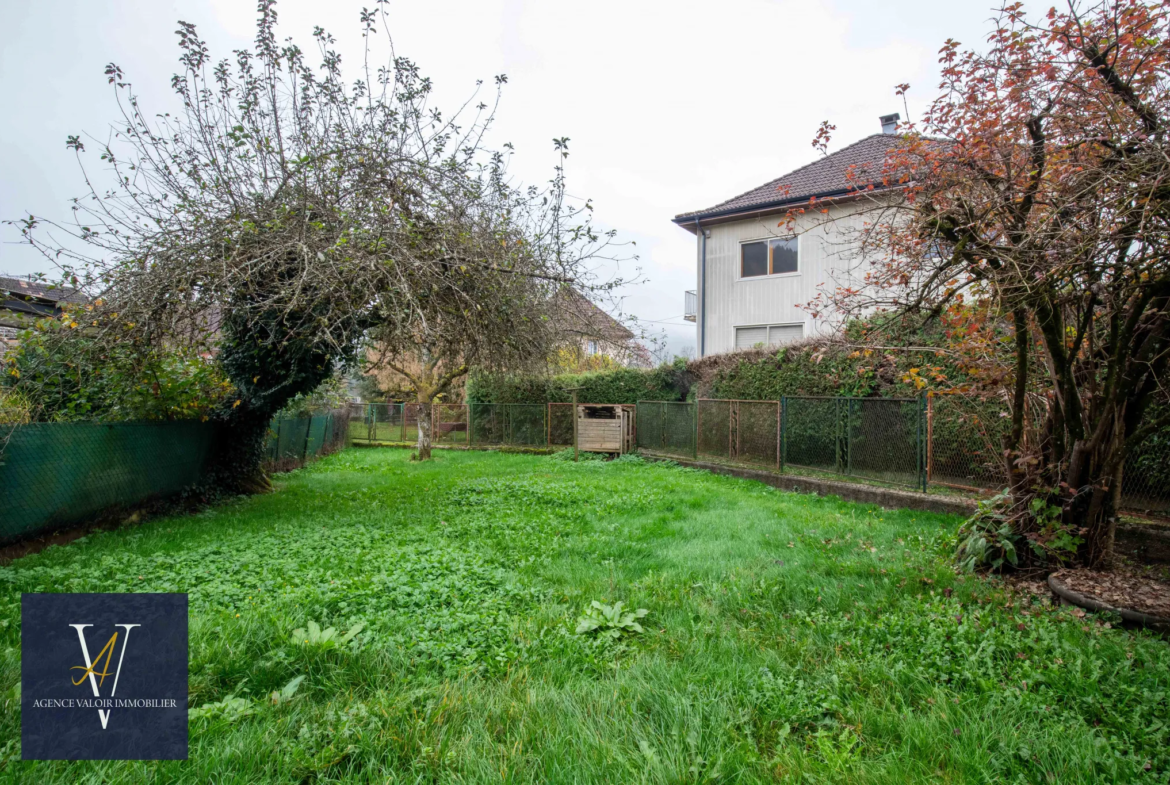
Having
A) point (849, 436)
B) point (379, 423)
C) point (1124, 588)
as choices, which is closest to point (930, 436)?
point (849, 436)

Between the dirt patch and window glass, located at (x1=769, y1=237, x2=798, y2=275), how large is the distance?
12.1 m

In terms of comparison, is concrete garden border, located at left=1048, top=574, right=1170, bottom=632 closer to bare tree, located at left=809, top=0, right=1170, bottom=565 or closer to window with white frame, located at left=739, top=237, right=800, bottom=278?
bare tree, located at left=809, top=0, right=1170, bottom=565

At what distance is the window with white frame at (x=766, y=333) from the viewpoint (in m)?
15.4

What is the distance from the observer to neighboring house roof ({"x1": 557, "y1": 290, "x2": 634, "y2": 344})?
28.8 feet

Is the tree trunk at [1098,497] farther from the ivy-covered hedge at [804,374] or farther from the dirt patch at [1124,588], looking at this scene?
the ivy-covered hedge at [804,374]

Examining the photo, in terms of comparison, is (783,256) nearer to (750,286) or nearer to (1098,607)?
(750,286)

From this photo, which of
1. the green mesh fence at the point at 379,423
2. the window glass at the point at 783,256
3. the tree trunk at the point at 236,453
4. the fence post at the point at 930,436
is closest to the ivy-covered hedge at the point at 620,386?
the window glass at the point at 783,256

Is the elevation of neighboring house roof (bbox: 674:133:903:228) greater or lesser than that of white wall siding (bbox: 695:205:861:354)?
greater

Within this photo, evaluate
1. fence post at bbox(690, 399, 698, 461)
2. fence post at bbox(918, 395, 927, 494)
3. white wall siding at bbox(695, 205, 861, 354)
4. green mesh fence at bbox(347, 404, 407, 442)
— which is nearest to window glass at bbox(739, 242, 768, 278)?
white wall siding at bbox(695, 205, 861, 354)

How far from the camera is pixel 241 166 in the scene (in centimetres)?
731

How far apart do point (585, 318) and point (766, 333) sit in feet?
27.9

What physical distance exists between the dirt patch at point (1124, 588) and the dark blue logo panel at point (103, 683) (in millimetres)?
5219

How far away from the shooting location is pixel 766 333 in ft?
52.2

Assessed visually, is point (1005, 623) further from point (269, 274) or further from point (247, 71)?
point (247, 71)
